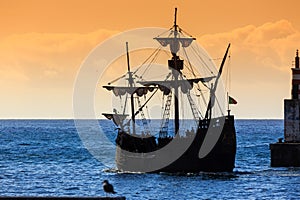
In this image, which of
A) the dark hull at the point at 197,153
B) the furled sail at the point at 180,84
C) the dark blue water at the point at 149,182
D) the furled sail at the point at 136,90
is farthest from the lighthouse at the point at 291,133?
the furled sail at the point at 136,90

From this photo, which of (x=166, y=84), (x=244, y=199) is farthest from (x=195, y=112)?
(x=244, y=199)

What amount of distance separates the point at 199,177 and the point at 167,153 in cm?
595

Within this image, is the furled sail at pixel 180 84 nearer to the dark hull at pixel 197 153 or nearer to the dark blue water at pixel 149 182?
the dark hull at pixel 197 153

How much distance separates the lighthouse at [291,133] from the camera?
8638 cm

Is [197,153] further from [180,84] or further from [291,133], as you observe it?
[180,84]

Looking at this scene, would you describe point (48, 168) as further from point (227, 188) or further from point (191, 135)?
point (227, 188)

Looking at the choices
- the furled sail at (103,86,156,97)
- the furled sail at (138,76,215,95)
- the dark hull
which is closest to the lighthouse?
the dark hull

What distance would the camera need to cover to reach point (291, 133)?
87438 millimetres

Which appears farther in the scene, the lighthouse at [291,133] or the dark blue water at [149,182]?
the lighthouse at [291,133]

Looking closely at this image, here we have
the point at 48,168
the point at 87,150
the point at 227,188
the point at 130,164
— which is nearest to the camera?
the point at 227,188

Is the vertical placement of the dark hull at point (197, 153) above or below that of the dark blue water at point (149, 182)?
above

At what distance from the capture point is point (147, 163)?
3851 inches

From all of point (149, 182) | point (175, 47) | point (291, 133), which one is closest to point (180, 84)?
point (175, 47)

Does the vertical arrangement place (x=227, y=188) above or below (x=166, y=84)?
below
